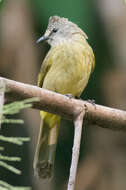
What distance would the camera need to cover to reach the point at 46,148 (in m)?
3.95

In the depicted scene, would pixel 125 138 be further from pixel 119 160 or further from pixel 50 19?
pixel 50 19

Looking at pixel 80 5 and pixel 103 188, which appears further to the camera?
pixel 103 188

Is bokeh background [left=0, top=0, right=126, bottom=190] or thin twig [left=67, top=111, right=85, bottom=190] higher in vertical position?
thin twig [left=67, top=111, right=85, bottom=190]

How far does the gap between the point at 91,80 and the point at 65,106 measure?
3.45 m

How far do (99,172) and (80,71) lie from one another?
6.65 ft

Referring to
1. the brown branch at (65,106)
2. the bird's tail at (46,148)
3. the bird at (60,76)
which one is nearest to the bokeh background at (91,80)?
the bird at (60,76)

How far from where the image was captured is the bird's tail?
3664mm

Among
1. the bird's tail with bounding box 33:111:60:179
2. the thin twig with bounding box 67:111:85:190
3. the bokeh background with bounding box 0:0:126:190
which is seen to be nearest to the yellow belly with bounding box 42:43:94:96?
the bird's tail with bounding box 33:111:60:179

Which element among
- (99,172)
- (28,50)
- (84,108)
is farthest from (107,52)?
(84,108)

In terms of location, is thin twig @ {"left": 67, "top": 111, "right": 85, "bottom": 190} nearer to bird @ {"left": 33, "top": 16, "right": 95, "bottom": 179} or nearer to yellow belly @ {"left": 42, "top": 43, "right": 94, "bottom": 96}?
bird @ {"left": 33, "top": 16, "right": 95, "bottom": 179}

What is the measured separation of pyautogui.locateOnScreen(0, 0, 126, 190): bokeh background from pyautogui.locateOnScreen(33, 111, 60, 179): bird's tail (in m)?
1.34

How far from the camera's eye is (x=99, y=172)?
19.2ft

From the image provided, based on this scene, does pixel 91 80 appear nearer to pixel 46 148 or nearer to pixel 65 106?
pixel 46 148

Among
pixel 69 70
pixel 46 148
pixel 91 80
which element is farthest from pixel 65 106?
pixel 91 80
